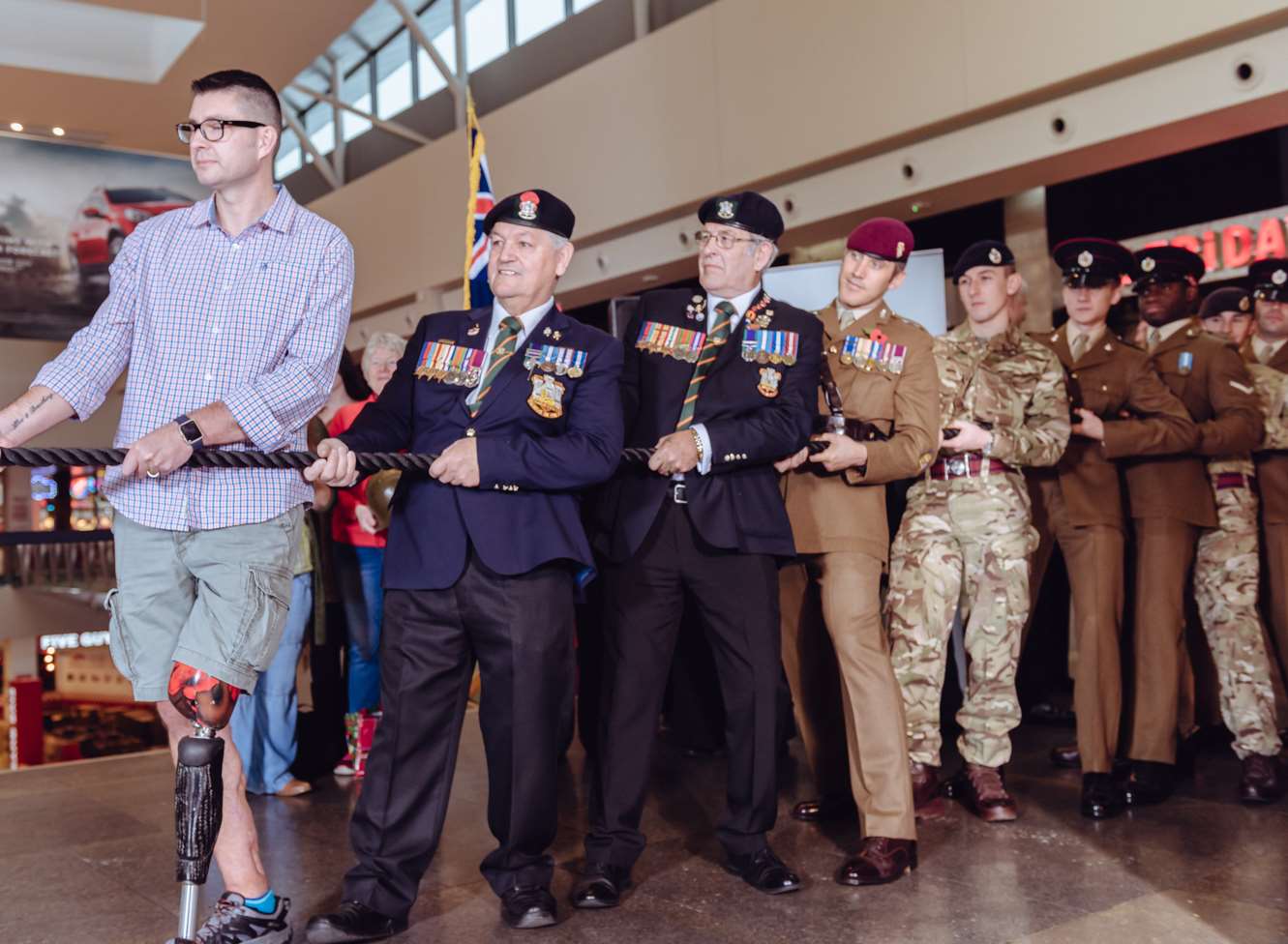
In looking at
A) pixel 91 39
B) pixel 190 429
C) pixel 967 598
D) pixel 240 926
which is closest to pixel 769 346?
pixel 967 598

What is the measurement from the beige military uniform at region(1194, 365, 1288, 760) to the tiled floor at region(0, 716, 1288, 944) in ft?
0.83

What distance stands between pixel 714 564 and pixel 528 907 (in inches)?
34.8

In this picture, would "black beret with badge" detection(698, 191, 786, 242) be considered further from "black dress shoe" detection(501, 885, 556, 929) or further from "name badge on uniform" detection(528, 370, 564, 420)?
"black dress shoe" detection(501, 885, 556, 929)

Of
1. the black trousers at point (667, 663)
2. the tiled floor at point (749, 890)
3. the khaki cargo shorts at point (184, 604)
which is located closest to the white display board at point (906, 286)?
the tiled floor at point (749, 890)

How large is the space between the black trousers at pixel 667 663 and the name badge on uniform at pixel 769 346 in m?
0.43

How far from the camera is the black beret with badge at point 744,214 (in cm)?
309

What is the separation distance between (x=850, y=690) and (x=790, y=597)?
50cm

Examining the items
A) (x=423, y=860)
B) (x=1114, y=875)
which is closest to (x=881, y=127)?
(x=1114, y=875)

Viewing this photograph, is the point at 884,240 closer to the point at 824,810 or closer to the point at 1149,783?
the point at 824,810

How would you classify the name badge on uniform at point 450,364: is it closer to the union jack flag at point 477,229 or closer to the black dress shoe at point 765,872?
the black dress shoe at point 765,872

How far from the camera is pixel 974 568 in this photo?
3730mm

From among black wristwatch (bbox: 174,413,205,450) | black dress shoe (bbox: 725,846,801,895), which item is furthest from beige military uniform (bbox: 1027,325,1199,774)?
black wristwatch (bbox: 174,413,205,450)

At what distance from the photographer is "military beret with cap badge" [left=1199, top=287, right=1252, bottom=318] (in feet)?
18.2

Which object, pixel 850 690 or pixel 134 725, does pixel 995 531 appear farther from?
pixel 134 725
